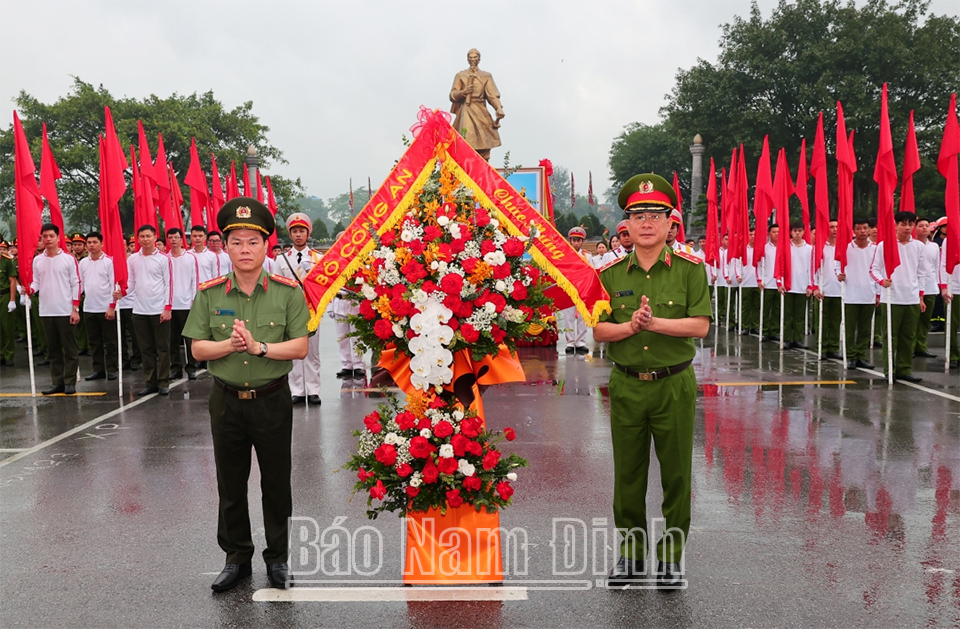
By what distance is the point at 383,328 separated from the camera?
4.09 metres

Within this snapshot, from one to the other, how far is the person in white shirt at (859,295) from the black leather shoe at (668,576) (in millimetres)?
8427

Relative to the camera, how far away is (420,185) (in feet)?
14.2

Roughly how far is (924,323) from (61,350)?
41.4 feet

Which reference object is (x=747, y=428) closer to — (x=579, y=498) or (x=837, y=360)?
(x=579, y=498)

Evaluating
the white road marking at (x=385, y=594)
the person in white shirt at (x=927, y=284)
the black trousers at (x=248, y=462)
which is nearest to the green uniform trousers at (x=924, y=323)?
the person in white shirt at (x=927, y=284)

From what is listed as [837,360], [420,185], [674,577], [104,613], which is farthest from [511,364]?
[837,360]

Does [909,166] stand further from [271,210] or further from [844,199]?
[271,210]

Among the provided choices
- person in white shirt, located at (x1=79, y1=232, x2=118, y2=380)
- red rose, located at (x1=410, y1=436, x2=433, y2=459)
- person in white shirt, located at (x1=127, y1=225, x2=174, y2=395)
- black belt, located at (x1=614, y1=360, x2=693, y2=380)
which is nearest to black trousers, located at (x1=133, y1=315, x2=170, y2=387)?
Answer: person in white shirt, located at (x1=127, y1=225, x2=174, y2=395)

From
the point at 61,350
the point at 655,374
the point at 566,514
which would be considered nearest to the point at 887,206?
the point at 566,514

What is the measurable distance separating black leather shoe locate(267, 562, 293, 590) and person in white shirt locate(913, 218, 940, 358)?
33.6 feet

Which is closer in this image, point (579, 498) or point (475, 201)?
point (475, 201)

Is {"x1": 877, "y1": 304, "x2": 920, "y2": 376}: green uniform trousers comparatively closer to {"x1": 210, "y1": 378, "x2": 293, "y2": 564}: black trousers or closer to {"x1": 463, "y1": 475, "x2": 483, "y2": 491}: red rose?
{"x1": 463, "y1": 475, "x2": 483, "y2": 491}: red rose

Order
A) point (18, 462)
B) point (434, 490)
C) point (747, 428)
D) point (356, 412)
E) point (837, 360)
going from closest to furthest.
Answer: point (434, 490) < point (18, 462) < point (747, 428) < point (356, 412) < point (837, 360)

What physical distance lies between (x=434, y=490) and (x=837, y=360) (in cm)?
1003
